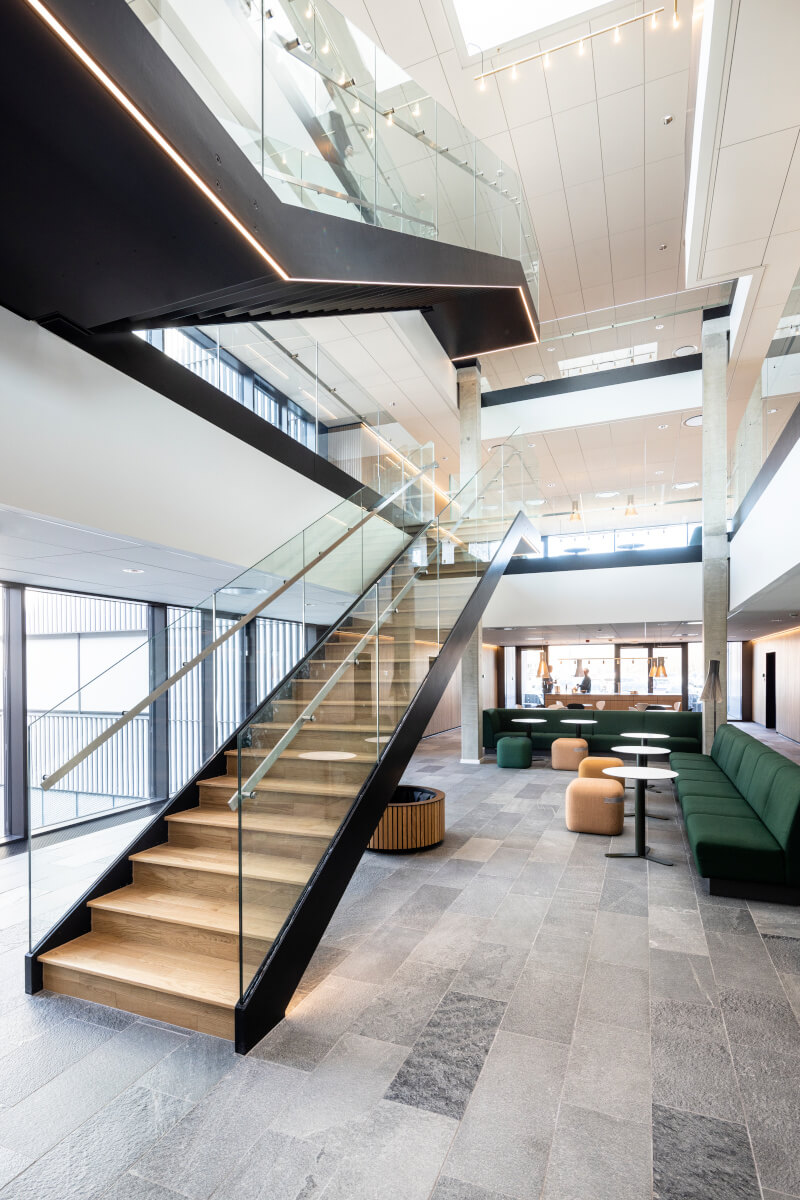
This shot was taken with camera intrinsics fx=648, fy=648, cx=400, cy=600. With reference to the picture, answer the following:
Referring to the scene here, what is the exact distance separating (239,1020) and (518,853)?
3613 millimetres

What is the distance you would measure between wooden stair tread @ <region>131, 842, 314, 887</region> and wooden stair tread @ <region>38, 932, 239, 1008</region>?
1.49ft

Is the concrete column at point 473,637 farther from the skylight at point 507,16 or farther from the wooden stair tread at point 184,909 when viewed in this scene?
the wooden stair tread at point 184,909

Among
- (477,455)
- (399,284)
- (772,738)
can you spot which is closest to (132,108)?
(399,284)

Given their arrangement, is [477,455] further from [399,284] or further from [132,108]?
[132,108]

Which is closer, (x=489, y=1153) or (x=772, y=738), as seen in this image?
(x=489, y=1153)

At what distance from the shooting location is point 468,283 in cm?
631

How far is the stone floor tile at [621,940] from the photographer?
3.83 m

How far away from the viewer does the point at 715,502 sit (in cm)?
1048

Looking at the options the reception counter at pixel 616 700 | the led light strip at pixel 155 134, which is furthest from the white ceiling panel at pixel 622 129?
the reception counter at pixel 616 700

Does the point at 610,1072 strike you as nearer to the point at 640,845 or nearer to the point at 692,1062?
the point at 692,1062

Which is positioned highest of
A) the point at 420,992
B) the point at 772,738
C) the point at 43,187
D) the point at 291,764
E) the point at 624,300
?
the point at 624,300

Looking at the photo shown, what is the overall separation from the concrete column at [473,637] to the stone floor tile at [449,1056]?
8108 mm

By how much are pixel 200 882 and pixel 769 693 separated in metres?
19.1

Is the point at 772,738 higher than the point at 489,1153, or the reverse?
the point at 489,1153
